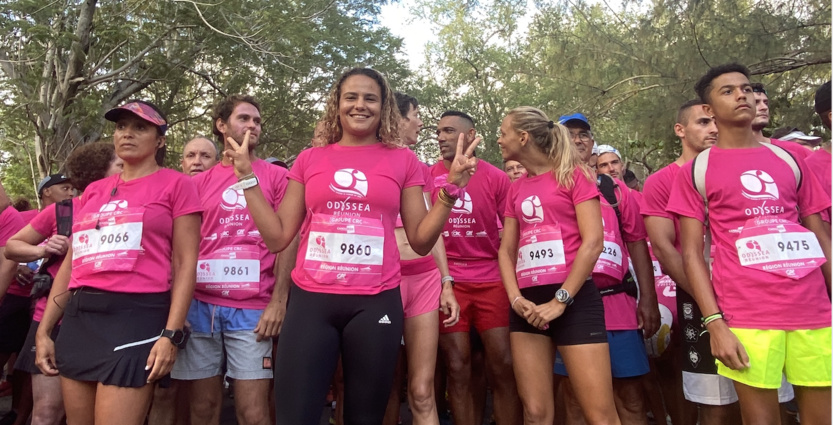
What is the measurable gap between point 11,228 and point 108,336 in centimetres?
260

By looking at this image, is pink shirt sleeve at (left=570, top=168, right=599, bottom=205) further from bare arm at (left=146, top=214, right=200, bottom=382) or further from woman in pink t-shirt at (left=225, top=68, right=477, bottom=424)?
bare arm at (left=146, top=214, right=200, bottom=382)

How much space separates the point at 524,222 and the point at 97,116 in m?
9.76

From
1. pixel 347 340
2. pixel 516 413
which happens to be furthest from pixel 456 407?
pixel 347 340

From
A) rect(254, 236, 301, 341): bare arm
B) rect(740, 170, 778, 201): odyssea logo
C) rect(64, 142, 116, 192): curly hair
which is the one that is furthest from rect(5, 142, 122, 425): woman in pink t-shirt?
rect(740, 170, 778, 201): odyssea logo

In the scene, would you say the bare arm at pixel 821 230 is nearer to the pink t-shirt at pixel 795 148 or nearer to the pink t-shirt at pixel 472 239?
the pink t-shirt at pixel 795 148

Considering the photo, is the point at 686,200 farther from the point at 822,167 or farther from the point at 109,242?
the point at 109,242

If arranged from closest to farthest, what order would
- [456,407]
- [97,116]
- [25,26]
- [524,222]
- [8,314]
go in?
[524,222]
[456,407]
[8,314]
[25,26]
[97,116]

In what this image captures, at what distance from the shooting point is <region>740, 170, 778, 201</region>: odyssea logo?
9.44 ft

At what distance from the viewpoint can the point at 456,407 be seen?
4.21m

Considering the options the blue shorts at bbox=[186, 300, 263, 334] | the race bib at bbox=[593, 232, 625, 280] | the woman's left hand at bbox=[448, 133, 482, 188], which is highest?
the woman's left hand at bbox=[448, 133, 482, 188]

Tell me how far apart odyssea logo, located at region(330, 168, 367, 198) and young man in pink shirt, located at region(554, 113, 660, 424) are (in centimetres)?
157

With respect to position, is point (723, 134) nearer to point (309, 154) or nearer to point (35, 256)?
point (309, 154)

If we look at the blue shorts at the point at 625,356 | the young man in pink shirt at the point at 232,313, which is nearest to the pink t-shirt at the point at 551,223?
the blue shorts at the point at 625,356

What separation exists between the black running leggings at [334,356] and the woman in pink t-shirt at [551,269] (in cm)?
90
